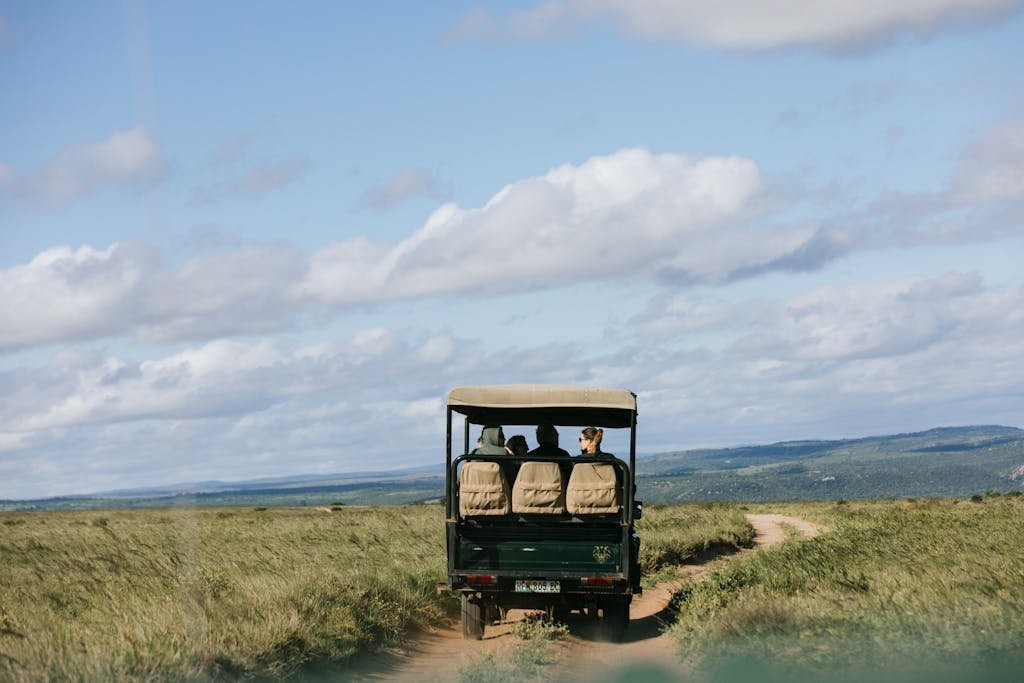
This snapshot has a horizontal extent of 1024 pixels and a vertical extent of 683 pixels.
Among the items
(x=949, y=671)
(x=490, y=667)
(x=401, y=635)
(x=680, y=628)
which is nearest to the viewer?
(x=949, y=671)

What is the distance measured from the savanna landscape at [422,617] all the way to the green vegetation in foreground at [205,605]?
0.03 m

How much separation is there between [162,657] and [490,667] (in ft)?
10.1

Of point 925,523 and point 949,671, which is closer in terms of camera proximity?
point 949,671

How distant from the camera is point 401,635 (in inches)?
539

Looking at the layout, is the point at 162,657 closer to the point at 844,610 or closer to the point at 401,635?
the point at 401,635

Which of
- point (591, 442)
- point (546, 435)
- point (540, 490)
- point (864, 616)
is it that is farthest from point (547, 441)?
point (864, 616)

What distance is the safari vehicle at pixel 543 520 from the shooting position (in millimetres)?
13102

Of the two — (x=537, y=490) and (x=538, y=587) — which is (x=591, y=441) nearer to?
(x=537, y=490)

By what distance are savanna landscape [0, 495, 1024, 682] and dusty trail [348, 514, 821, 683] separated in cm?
5

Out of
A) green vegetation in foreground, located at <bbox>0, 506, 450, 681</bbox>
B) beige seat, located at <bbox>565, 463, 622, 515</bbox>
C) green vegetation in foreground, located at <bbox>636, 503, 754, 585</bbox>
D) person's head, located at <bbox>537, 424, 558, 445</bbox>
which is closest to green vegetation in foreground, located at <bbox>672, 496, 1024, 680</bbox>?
beige seat, located at <bbox>565, 463, 622, 515</bbox>

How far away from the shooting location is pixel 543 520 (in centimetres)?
1327

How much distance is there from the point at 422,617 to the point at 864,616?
5756 millimetres

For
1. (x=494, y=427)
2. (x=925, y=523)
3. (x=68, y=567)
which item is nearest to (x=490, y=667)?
(x=494, y=427)

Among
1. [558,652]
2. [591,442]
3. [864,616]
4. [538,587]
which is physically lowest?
[558,652]
